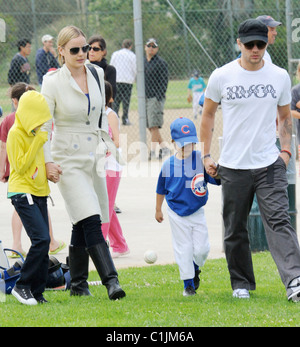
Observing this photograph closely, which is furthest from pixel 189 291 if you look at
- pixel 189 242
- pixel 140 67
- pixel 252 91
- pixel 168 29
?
pixel 168 29

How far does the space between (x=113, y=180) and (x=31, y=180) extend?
7.05 ft

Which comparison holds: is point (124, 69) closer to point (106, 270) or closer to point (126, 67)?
point (126, 67)

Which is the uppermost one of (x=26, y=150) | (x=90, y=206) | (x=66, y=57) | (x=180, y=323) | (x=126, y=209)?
(x=66, y=57)

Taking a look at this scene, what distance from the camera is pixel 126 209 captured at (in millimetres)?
10391

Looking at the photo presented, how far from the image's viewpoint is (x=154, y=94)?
14688mm

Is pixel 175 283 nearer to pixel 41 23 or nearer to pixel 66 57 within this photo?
pixel 66 57

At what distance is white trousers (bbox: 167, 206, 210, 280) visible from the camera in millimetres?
6082

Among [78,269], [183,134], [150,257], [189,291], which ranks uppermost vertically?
[183,134]

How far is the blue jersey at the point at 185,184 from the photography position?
608 centimetres

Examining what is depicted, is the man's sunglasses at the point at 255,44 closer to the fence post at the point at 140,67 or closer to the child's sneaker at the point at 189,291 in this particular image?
the child's sneaker at the point at 189,291

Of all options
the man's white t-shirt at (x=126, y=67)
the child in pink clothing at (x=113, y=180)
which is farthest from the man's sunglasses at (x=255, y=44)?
the man's white t-shirt at (x=126, y=67)

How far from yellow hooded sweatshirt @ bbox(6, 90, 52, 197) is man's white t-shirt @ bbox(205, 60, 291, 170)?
47.5 inches

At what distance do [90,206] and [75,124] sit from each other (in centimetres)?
61
